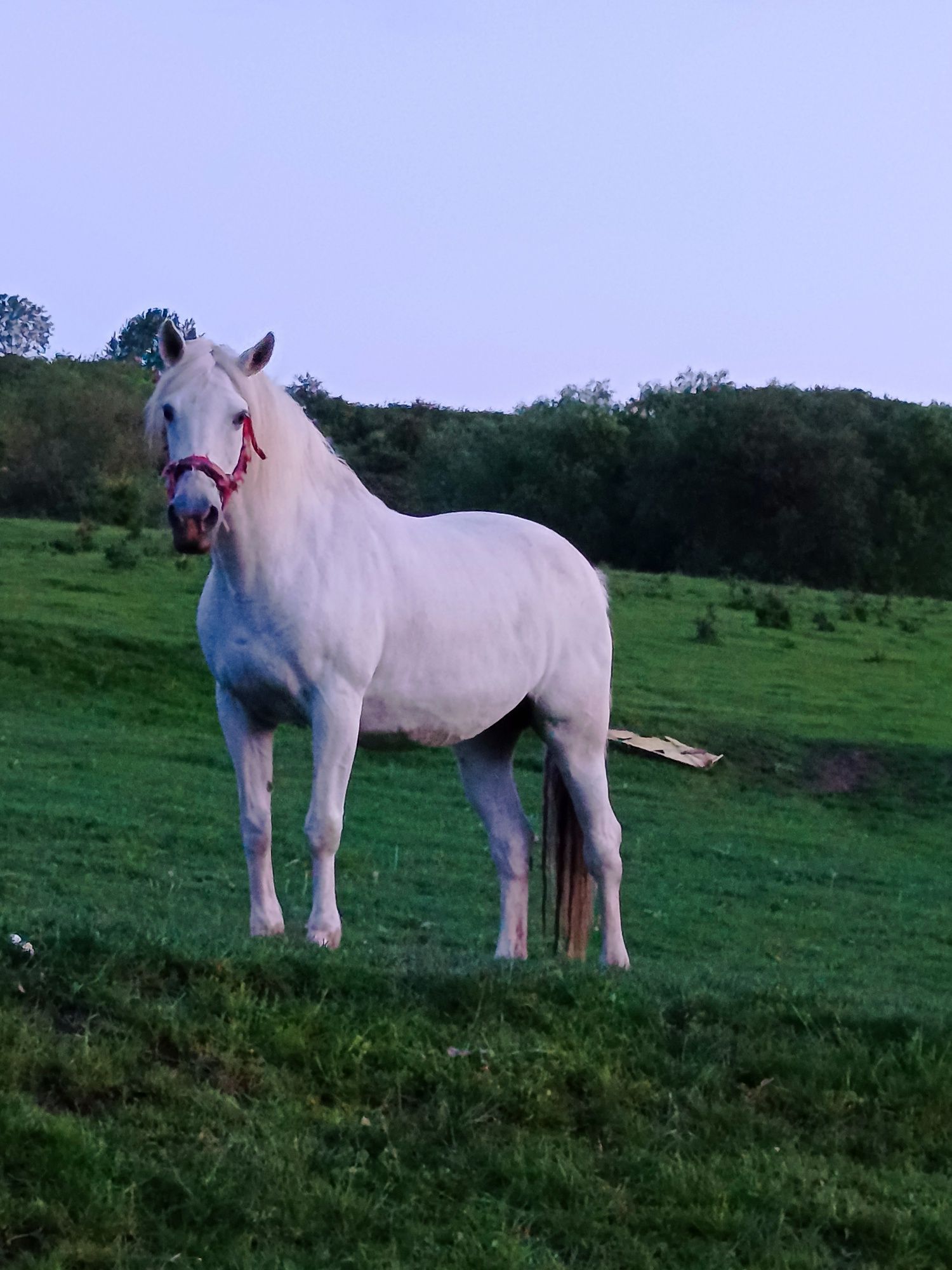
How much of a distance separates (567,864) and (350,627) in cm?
209

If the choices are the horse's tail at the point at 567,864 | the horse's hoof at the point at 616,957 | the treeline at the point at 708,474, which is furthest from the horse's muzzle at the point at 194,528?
the treeline at the point at 708,474

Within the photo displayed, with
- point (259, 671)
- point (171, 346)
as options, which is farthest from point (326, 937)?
point (171, 346)

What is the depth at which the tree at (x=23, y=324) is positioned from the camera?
10750cm

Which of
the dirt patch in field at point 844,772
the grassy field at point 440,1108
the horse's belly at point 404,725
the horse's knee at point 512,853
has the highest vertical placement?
the horse's belly at point 404,725

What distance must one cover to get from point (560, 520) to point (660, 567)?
352 cm

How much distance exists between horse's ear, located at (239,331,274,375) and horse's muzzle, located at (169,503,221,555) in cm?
73

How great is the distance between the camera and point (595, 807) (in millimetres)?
7156

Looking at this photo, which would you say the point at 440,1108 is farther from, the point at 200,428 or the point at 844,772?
the point at 844,772

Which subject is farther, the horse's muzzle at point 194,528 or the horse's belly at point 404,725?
the horse's belly at point 404,725

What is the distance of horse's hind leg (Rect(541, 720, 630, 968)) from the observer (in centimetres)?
709

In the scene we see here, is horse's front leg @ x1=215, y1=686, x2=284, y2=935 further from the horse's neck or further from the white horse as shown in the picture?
the horse's neck

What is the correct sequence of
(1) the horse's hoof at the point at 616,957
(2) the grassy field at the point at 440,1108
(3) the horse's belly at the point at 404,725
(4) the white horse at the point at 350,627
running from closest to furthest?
(2) the grassy field at the point at 440,1108 < (4) the white horse at the point at 350,627 < (3) the horse's belly at the point at 404,725 < (1) the horse's hoof at the point at 616,957

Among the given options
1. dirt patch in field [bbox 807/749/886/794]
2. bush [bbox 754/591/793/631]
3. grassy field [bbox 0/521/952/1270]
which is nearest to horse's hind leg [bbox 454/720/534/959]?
grassy field [bbox 0/521/952/1270]

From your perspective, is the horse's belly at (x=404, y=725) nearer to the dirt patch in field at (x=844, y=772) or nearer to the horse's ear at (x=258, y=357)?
the horse's ear at (x=258, y=357)
